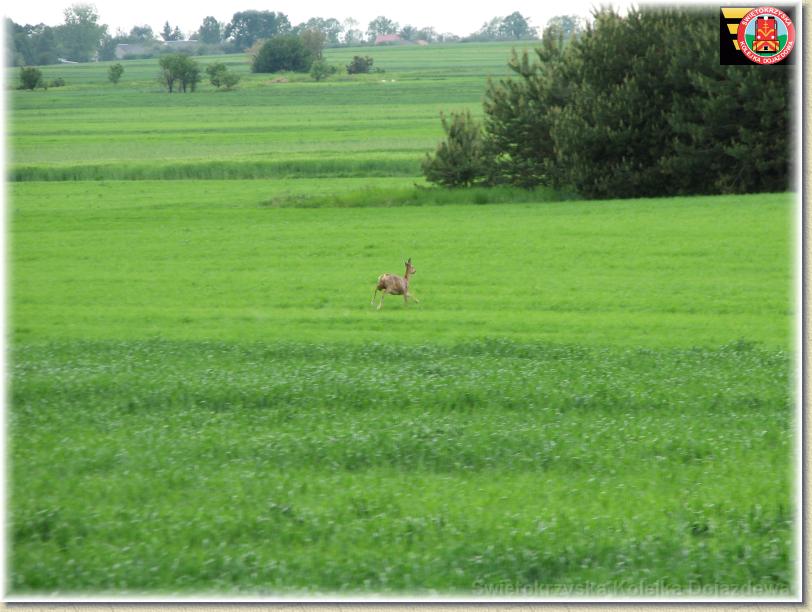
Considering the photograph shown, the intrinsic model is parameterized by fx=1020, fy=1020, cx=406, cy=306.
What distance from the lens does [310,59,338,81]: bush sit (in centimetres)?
5897

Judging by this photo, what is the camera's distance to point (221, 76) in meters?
63.5

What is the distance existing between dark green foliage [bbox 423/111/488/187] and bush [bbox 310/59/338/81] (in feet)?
34.2

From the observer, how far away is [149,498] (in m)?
10.2

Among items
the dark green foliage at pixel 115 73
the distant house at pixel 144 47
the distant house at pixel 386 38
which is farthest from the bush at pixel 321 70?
the distant house at pixel 144 47

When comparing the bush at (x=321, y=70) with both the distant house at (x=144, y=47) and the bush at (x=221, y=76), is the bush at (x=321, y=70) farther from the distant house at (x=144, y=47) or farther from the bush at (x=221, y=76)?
the distant house at (x=144, y=47)

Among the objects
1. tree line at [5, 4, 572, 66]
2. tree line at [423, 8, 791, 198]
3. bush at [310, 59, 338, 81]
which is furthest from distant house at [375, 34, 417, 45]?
bush at [310, 59, 338, 81]

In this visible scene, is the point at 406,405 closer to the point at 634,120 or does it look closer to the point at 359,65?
the point at 634,120

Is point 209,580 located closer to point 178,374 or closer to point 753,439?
point 753,439

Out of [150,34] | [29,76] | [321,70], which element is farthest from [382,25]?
[321,70]

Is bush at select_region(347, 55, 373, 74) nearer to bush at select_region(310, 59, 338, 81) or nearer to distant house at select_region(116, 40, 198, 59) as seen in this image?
bush at select_region(310, 59, 338, 81)

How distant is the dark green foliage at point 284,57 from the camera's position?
48031 mm

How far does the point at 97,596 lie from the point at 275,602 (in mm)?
1803

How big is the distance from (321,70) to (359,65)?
37.4 ft

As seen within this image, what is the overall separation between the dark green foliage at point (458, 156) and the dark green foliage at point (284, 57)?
336 inches
